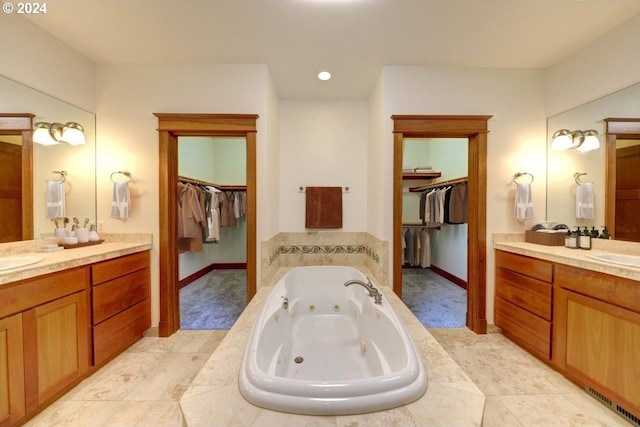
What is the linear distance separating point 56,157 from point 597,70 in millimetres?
4327

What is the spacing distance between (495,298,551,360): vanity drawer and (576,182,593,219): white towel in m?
0.96

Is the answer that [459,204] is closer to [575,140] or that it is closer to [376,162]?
[575,140]

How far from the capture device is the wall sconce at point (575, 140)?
2.00 metres

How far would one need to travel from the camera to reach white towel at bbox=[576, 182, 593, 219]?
2016 mm

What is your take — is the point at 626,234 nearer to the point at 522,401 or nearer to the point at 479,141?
the point at 479,141

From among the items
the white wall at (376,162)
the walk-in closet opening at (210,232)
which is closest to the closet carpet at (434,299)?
the white wall at (376,162)

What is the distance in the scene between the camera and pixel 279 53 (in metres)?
2.06

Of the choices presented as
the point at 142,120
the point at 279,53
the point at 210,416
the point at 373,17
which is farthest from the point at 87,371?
the point at 373,17

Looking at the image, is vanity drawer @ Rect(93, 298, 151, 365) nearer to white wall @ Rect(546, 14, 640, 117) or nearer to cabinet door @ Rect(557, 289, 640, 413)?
cabinet door @ Rect(557, 289, 640, 413)

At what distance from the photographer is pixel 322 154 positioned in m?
2.82

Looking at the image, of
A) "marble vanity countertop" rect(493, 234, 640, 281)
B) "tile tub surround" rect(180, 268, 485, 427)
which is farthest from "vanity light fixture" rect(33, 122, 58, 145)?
"marble vanity countertop" rect(493, 234, 640, 281)

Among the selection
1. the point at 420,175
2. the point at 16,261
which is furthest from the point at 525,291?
the point at 16,261

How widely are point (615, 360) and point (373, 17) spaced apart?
101 inches

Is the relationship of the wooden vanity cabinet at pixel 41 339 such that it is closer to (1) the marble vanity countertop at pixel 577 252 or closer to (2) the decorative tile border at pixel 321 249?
(2) the decorative tile border at pixel 321 249
